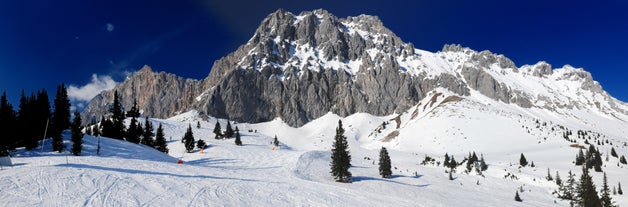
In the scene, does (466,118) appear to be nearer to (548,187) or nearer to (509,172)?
(509,172)

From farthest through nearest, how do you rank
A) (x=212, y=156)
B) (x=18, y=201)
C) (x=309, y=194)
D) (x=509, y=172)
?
(x=509, y=172), (x=212, y=156), (x=309, y=194), (x=18, y=201)

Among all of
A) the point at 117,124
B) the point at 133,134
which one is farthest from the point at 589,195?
the point at 117,124

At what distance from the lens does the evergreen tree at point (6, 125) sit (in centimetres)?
3939

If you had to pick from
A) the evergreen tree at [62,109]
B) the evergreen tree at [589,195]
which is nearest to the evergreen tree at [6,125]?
the evergreen tree at [62,109]

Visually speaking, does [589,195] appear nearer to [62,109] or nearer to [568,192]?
[568,192]

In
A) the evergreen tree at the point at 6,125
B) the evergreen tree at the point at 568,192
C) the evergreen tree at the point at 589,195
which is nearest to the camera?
the evergreen tree at the point at 589,195

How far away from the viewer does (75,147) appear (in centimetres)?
4262

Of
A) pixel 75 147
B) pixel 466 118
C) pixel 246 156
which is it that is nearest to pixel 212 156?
pixel 246 156

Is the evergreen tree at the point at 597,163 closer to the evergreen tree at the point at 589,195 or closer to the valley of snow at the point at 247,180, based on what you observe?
the valley of snow at the point at 247,180

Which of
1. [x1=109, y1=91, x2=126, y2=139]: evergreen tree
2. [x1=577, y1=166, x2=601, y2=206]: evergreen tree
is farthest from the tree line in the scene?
[x1=577, y1=166, x2=601, y2=206]: evergreen tree

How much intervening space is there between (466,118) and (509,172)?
98.4m

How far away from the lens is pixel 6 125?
137 feet

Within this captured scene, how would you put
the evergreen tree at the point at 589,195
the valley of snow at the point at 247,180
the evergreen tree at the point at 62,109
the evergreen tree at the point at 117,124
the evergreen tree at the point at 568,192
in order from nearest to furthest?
the valley of snow at the point at 247,180 → the evergreen tree at the point at 589,195 → the evergreen tree at the point at 568,192 → the evergreen tree at the point at 62,109 → the evergreen tree at the point at 117,124

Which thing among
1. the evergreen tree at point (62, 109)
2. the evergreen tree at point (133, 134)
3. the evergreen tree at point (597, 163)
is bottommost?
the evergreen tree at point (597, 163)
